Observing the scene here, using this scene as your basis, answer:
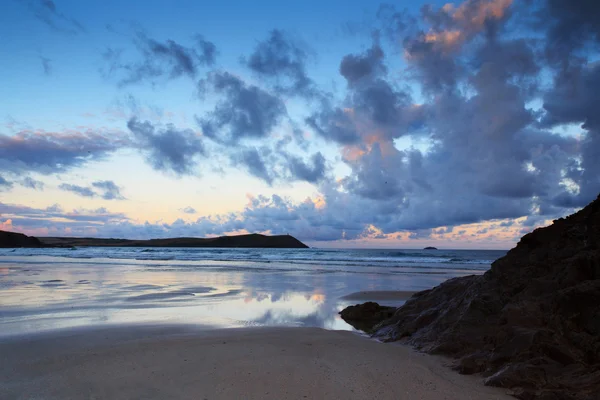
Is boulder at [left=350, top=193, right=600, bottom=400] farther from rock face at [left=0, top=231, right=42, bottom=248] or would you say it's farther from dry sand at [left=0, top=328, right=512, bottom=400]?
rock face at [left=0, top=231, right=42, bottom=248]

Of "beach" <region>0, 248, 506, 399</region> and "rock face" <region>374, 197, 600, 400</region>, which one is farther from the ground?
"rock face" <region>374, 197, 600, 400</region>

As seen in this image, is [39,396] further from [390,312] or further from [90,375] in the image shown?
[390,312]

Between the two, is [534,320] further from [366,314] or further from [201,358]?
[366,314]

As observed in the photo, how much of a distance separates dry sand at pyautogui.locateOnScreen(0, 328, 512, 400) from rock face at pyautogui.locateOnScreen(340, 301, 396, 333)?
2672 mm

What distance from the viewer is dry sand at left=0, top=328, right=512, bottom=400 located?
3.98m

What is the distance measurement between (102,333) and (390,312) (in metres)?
6.52

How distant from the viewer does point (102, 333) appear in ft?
22.1

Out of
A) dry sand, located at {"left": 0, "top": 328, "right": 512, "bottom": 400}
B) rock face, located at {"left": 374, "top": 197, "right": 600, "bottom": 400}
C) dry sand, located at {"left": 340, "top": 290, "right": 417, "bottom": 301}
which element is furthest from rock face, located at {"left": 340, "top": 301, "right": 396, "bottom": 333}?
Answer: dry sand, located at {"left": 340, "top": 290, "right": 417, "bottom": 301}

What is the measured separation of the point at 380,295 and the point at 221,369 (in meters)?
10.1

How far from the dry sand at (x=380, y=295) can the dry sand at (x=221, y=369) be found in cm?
654

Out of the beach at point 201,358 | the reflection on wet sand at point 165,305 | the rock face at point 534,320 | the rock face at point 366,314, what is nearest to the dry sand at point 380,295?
Answer: the reflection on wet sand at point 165,305

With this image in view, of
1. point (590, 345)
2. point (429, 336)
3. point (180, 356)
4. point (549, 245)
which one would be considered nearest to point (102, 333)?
point (180, 356)

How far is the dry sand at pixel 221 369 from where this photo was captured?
398cm

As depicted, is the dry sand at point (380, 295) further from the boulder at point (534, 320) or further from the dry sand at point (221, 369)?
the dry sand at point (221, 369)
